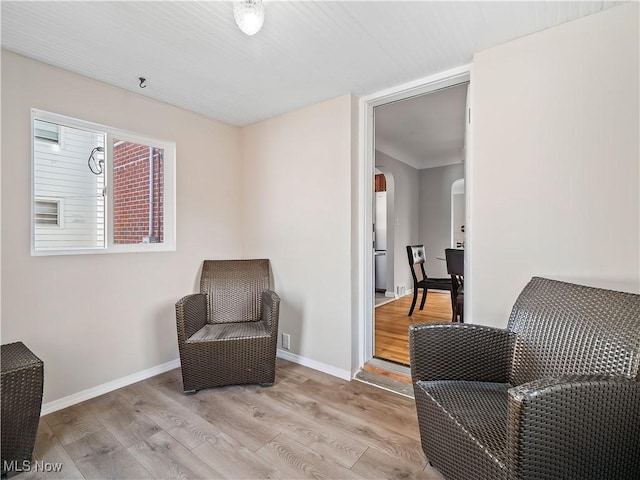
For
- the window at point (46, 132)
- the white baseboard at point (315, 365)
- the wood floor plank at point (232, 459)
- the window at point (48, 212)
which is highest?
the window at point (46, 132)

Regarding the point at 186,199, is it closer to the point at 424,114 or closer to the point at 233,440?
the point at 233,440

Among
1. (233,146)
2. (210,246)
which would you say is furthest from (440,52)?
(210,246)

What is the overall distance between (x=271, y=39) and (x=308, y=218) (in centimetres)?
136

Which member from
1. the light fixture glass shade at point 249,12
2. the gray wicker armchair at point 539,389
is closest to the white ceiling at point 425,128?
the light fixture glass shade at point 249,12

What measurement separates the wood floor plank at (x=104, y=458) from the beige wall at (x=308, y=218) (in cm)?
144

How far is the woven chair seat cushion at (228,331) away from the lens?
7.24 feet

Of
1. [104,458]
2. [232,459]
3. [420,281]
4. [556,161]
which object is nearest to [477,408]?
[232,459]

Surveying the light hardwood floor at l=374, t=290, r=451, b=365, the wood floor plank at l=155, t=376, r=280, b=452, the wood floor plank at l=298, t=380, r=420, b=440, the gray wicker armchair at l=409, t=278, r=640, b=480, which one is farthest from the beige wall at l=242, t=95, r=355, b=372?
the gray wicker armchair at l=409, t=278, r=640, b=480

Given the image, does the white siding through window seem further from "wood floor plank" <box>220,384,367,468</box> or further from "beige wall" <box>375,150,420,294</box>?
"beige wall" <box>375,150,420,294</box>

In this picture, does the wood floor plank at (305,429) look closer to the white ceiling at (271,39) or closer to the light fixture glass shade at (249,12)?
the light fixture glass shade at (249,12)

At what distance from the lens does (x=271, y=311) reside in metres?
2.32

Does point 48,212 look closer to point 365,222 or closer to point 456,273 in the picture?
point 365,222

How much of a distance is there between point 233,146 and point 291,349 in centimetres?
211

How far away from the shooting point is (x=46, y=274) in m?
1.99
